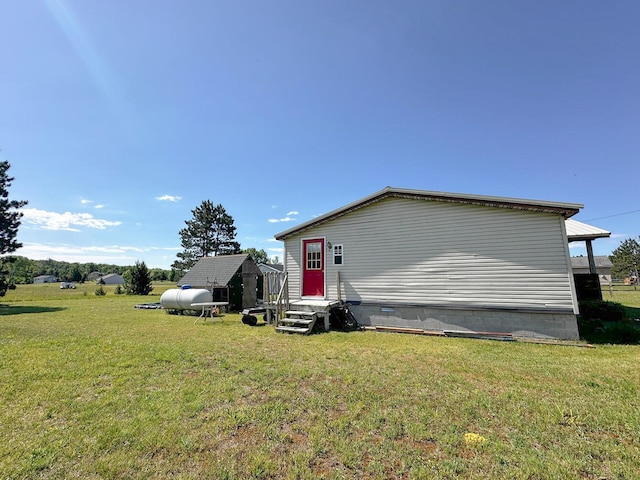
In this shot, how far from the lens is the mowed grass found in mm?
2514

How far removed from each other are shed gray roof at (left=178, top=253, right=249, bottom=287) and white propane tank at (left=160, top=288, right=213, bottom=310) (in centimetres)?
176

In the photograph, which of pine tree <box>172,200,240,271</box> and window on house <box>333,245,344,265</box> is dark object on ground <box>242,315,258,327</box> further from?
Result: pine tree <box>172,200,240,271</box>

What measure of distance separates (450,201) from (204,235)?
38763 millimetres

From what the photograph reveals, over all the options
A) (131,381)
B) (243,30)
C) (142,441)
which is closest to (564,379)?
(142,441)

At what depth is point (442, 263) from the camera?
869 cm

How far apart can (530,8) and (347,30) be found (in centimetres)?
574

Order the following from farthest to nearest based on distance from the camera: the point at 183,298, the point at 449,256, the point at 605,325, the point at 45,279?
the point at 45,279 → the point at 183,298 → the point at 449,256 → the point at 605,325

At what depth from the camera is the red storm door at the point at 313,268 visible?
10609 millimetres

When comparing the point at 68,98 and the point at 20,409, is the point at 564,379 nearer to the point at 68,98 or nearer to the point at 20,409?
the point at 20,409

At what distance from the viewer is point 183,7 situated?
27.1 ft

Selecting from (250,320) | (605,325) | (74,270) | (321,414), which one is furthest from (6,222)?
(74,270)

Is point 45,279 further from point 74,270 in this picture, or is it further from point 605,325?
point 605,325

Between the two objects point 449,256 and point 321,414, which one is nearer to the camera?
point 321,414

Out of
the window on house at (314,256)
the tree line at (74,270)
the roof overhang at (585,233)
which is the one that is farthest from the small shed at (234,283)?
the tree line at (74,270)
